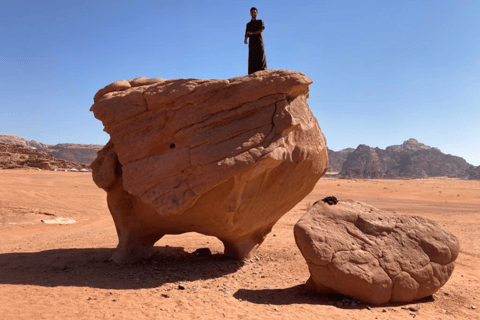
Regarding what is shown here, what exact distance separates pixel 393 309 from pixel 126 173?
20.5 feet

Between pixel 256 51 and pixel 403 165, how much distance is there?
9631cm

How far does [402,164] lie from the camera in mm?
95062

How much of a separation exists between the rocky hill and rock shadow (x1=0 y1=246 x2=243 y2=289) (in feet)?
127

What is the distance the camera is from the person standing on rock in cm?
916

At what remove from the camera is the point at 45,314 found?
557 cm

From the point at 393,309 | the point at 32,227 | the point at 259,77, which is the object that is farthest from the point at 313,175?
the point at 32,227

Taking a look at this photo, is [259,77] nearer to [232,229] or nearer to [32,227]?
[232,229]

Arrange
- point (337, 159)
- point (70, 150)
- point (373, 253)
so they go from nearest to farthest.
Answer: point (373, 253) < point (70, 150) < point (337, 159)

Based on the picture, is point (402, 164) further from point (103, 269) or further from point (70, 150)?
point (70, 150)

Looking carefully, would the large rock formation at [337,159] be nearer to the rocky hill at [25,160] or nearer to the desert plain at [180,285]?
the rocky hill at [25,160]

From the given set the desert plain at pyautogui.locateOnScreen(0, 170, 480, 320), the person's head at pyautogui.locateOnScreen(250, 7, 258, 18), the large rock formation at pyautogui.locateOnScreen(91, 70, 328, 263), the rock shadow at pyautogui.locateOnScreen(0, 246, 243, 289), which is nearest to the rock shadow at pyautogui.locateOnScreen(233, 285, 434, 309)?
the desert plain at pyautogui.locateOnScreen(0, 170, 480, 320)

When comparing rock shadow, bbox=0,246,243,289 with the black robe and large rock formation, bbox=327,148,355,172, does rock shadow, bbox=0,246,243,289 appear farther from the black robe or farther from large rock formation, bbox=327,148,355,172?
large rock formation, bbox=327,148,355,172

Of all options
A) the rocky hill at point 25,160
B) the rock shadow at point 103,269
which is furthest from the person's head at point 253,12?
the rocky hill at point 25,160


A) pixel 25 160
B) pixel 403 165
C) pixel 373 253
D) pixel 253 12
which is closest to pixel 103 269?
pixel 373 253
